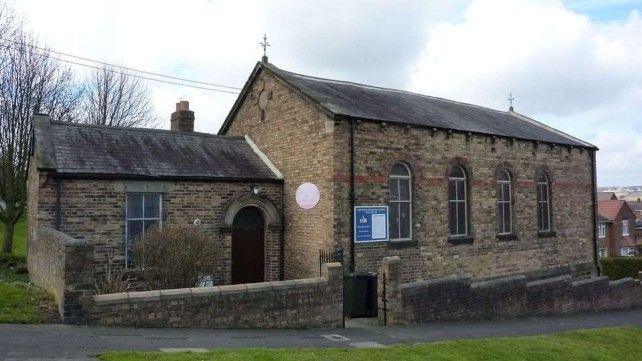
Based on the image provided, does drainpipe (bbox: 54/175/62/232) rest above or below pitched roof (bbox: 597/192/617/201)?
below

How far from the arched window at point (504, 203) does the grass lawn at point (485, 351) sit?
6.53 metres

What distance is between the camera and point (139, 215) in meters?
13.9

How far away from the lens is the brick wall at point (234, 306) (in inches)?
372

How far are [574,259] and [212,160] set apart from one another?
1615cm

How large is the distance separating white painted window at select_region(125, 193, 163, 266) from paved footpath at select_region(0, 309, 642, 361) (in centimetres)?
475

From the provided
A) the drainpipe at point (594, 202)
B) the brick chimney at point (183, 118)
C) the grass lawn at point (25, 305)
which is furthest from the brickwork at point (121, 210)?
the drainpipe at point (594, 202)

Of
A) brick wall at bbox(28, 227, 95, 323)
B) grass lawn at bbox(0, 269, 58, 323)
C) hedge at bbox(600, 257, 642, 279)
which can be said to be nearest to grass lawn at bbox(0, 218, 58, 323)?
grass lawn at bbox(0, 269, 58, 323)

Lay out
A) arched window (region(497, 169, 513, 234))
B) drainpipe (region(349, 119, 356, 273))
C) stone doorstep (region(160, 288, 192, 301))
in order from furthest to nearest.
A: arched window (region(497, 169, 513, 234))
drainpipe (region(349, 119, 356, 273))
stone doorstep (region(160, 288, 192, 301))

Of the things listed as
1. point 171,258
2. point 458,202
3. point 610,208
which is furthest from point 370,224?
point 610,208

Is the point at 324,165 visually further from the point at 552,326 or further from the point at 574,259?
the point at 574,259

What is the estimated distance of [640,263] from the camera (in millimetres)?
28359

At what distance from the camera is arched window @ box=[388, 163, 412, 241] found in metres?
16.0

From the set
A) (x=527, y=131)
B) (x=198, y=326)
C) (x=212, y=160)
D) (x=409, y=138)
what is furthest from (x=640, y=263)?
(x=198, y=326)

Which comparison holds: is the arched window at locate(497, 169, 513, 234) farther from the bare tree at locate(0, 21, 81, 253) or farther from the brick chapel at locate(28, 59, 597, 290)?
the bare tree at locate(0, 21, 81, 253)
